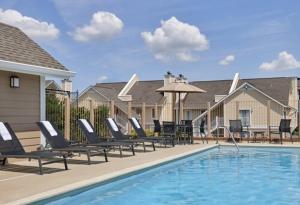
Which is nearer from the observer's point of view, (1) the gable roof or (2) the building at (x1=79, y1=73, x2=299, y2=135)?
(2) the building at (x1=79, y1=73, x2=299, y2=135)

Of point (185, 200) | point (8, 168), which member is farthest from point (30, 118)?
point (185, 200)

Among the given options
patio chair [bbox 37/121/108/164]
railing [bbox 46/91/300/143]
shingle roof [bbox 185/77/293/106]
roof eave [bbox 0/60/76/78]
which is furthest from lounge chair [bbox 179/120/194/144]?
shingle roof [bbox 185/77/293/106]

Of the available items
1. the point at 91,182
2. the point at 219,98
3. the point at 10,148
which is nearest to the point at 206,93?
the point at 219,98

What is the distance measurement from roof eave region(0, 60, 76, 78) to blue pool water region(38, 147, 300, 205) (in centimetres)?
386

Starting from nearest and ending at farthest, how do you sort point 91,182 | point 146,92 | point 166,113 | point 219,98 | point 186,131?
1. point 91,182
2. point 186,131
3. point 166,113
4. point 219,98
5. point 146,92

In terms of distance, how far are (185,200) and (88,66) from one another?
886 inches

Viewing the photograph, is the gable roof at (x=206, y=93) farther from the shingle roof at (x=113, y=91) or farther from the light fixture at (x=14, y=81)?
the light fixture at (x=14, y=81)

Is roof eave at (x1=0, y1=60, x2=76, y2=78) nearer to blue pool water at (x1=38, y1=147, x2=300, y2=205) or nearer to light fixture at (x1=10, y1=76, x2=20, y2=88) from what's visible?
light fixture at (x1=10, y1=76, x2=20, y2=88)

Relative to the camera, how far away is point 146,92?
52500 mm

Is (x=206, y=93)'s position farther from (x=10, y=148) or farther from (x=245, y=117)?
(x=10, y=148)

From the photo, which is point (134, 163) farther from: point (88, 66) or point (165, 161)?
point (88, 66)

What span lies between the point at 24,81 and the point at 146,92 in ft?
135

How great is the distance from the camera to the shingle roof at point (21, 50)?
1120 centimetres

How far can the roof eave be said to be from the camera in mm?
10392
